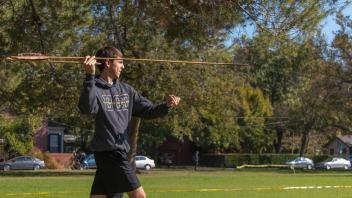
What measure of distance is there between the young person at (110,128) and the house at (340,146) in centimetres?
8871

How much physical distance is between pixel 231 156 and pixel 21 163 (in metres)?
23.5

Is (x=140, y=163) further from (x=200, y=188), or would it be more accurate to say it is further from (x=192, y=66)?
(x=200, y=188)

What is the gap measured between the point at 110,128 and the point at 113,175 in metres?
0.47

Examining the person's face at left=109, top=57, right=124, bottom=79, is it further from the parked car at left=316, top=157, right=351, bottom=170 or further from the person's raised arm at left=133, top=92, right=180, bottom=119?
the parked car at left=316, top=157, right=351, bottom=170

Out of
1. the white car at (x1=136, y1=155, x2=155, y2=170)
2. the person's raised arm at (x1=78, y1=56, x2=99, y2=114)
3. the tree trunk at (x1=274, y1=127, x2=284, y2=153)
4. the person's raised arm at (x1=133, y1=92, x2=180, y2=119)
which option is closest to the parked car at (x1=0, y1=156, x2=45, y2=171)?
the white car at (x1=136, y1=155, x2=155, y2=170)

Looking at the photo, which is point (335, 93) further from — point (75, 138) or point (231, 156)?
point (75, 138)

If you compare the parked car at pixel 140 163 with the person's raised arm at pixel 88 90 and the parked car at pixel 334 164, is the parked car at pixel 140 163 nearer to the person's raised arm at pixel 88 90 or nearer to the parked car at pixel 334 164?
the parked car at pixel 334 164

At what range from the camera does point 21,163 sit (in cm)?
5403

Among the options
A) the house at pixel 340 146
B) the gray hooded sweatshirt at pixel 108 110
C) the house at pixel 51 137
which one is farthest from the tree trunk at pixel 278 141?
the gray hooded sweatshirt at pixel 108 110

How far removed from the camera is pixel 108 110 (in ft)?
21.6

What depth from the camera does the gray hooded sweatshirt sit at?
6.25 m

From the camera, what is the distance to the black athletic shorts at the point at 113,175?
6.47 metres

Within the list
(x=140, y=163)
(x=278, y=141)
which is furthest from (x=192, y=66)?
(x=278, y=141)

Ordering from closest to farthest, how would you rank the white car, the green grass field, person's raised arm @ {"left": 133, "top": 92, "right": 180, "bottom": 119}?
person's raised arm @ {"left": 133, "top": 92, "right": 180, "bottom": 119}, the green grass field, the white car
